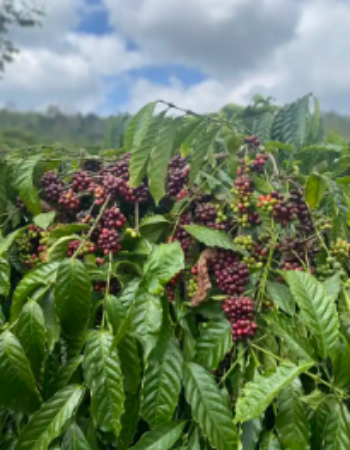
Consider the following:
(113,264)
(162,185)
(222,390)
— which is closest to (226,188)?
(162,185)

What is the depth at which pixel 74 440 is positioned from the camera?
0.70m

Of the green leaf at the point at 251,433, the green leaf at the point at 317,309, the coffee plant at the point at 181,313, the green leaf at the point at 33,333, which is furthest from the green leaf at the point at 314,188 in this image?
the green leaf at the point at 33,333

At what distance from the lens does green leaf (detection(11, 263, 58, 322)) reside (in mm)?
753

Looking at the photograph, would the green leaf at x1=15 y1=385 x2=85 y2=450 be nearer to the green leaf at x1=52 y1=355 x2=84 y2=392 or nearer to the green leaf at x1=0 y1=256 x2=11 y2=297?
the green leaf at x1=52 y1=355 x2=84 y2=392

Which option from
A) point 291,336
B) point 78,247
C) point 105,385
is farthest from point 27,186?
point 291,336

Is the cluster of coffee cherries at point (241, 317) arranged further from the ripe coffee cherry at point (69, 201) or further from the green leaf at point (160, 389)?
the ripe coffee cherry at point (69, 201)

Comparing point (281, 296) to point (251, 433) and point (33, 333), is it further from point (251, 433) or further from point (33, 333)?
point (33, 333)

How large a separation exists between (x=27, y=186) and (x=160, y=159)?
9.8 inches

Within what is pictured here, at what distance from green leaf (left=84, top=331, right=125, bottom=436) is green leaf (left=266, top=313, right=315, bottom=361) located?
0.22 metres

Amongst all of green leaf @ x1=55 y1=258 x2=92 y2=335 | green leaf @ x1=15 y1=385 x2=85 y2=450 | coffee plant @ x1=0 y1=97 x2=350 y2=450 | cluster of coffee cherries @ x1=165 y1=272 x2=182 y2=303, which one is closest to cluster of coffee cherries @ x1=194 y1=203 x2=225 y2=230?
coffee plant @ x1=0 y1=97 x2=350 y2=450

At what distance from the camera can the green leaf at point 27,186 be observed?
3.01 feet

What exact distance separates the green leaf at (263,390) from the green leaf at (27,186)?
1.63 ft

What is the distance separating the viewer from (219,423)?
66 centimetres

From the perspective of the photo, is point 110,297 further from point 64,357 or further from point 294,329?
point 294,329
